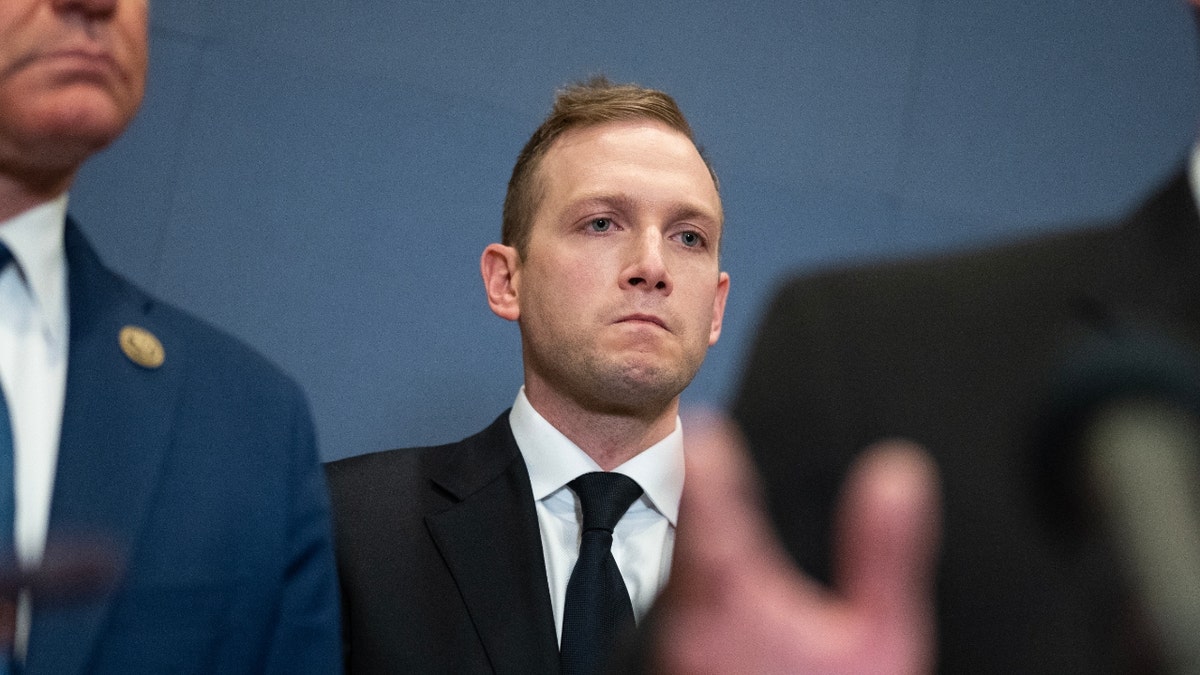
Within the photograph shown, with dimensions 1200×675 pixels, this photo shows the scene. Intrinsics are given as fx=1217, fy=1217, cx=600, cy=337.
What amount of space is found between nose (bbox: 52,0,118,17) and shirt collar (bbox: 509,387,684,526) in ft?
1.47

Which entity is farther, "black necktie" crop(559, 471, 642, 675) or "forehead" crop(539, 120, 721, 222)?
"forehead" crop(539, 120, 721, 222)

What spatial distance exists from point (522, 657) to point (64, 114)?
1.38 ft

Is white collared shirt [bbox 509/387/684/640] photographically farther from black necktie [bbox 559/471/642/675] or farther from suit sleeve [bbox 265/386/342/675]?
suit sleeve [bbox 265/386/342/675]

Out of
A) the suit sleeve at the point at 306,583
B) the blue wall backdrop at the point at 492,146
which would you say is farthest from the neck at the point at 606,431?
the suit sleeve at the point at 306,583

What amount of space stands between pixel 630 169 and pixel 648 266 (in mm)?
107

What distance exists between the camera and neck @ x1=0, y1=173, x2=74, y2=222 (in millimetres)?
558

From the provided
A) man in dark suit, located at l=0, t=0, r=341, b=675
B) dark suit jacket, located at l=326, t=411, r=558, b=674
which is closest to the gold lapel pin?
man in dark suit, located at l=0, t=0, r=341, b=675

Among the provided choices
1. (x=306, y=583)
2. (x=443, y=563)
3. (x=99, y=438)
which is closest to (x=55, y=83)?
(x=99, y=438)

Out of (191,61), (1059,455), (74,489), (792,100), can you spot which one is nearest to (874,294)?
(1059,455)

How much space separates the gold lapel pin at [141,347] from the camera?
1.92 feet

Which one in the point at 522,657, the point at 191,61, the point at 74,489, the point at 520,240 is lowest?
the point at 522,657

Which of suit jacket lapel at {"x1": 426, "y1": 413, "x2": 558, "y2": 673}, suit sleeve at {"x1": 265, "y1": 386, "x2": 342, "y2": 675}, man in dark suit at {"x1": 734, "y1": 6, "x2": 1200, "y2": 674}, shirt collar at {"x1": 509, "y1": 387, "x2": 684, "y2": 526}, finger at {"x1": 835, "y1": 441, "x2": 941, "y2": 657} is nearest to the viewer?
finger at {"x1": 835, "y1": 441, "x2": 941, "y2": 657}

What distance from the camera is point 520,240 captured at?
99 centimetres

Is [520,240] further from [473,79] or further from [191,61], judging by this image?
[191,61]
